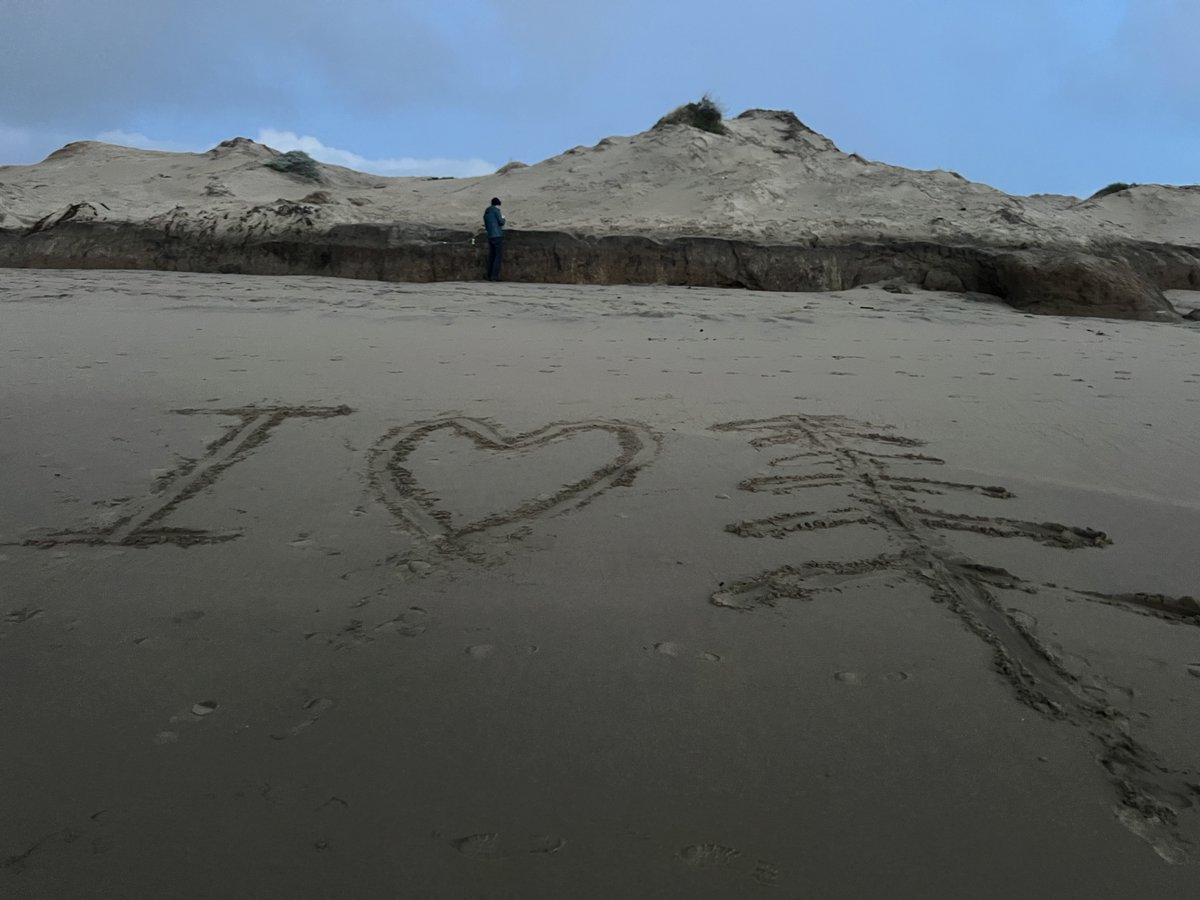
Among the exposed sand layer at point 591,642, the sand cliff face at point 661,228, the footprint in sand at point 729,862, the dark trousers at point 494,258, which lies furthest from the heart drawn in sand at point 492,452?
the sand cliff face at point 661,228

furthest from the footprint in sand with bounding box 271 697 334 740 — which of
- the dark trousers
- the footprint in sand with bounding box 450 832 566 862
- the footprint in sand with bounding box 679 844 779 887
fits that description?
the dark trousers

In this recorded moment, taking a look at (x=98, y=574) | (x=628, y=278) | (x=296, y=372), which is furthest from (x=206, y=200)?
(x=98, y=574)

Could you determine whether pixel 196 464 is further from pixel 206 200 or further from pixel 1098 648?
pixel 206 200

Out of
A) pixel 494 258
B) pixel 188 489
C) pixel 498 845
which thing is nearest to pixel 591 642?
pixel 498 845

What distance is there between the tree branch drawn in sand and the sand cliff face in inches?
229

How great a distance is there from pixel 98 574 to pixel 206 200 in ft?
33.7

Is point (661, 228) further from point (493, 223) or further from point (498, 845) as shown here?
point (498, 845)

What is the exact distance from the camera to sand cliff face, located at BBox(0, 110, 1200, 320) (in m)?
8.59

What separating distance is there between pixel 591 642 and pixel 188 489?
1459 mm

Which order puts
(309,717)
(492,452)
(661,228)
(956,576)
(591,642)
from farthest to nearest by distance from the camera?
(661,228), (492,452), (956,576), (591,642), (309,717)

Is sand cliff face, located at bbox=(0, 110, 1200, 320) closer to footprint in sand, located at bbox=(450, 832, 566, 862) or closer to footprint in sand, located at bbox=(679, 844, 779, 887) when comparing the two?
footprint in sand, located at bbox=(679, 844, 779, 887)

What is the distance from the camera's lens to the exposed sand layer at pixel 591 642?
41.1 inches

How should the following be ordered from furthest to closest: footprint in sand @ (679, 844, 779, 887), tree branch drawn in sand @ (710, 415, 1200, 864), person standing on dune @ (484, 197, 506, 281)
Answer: person standing on dune @ (484, 197, 506, 281), tree branch drawn in sand @ (710, 415, 1200, 864), footprint in sand @ (679, 844, 779, 887)

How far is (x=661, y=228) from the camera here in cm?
918
